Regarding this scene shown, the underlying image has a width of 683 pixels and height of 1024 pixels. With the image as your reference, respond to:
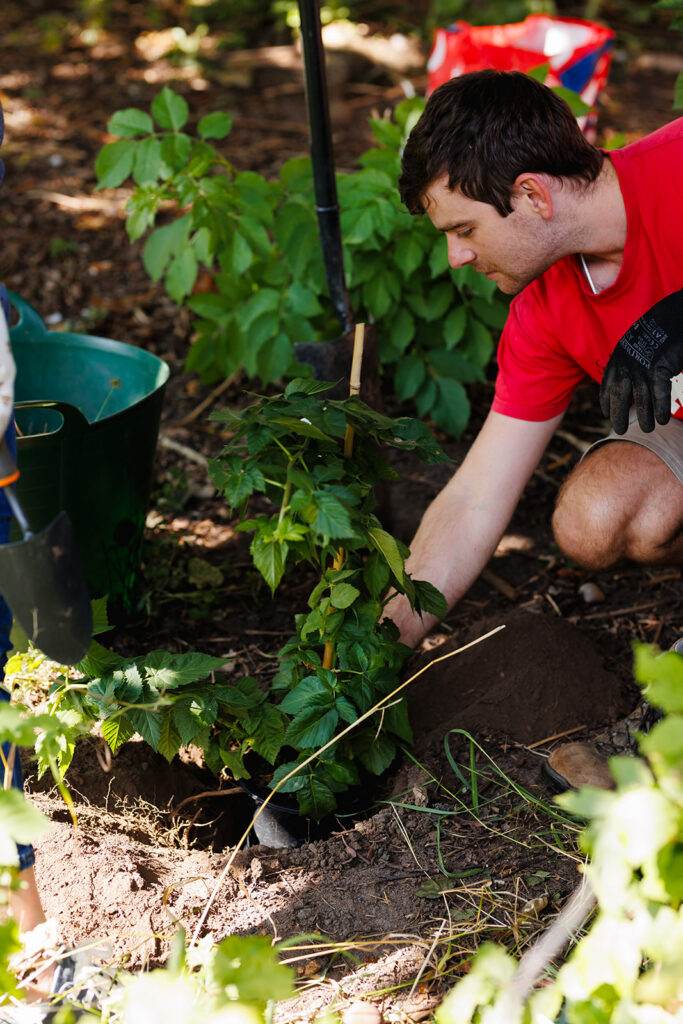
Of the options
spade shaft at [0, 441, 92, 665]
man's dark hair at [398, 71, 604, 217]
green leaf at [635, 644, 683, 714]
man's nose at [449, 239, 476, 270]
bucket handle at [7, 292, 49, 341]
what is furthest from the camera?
bucket handle at [7, 292, 49, 341]

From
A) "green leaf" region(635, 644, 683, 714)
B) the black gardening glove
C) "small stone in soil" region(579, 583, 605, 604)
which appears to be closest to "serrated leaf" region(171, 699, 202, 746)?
"green leaf" region(635, 644, 683, 714)

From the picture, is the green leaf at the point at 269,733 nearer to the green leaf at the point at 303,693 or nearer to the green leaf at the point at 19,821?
the green leaf at the point at 303,693

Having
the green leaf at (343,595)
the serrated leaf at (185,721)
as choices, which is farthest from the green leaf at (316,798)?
the green leaf at (343,595)

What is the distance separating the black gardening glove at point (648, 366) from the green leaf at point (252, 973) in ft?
4.79

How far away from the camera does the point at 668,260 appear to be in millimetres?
2188

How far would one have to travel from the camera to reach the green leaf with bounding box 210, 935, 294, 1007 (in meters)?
1.05

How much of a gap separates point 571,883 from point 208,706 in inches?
26.8

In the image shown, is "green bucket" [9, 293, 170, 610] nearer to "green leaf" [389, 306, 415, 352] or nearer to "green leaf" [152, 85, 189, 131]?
"green leaf" [152, 85, 189, 131]

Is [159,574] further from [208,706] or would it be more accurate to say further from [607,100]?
[607,100]

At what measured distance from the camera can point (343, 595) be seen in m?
1.81

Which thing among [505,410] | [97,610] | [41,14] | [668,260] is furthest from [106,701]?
[41,14]

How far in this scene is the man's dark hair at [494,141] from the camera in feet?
6.71

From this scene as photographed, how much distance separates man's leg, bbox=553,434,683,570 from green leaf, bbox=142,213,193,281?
1.39 metres

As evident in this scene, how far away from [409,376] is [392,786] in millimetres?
1449
